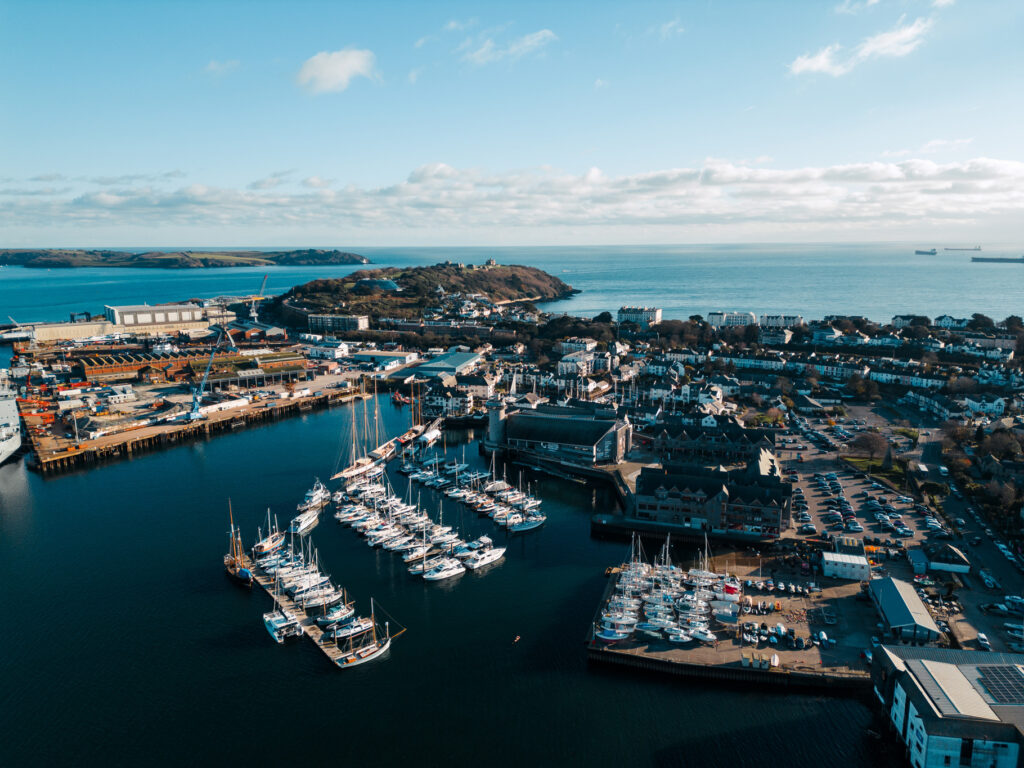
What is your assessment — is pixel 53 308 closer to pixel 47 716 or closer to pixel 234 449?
pixel 234 449

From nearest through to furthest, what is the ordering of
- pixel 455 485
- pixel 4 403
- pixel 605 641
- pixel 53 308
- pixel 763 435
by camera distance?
1. pixel 605 641
2. pixel 455 485
3. pixel 763 435
4. pixel 4 403
5. pixel 53 308

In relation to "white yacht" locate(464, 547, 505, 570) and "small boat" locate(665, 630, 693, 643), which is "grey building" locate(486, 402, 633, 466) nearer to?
"white yacht" locate(464, 547, 505, 570)

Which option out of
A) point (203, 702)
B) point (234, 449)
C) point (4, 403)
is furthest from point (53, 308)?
point (203, 702)

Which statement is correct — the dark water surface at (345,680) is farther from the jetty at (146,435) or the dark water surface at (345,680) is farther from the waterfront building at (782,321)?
the waterfront building at (782,321)

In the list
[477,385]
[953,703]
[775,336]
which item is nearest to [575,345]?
[477,385]

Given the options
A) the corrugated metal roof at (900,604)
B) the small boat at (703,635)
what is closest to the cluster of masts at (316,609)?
the small boat at (703,635)
